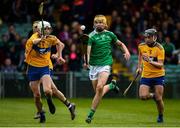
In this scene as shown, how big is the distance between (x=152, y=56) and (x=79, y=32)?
46.8 ft

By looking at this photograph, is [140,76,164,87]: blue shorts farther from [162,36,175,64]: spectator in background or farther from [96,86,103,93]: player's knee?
[162,36,175,64]: spectator in background

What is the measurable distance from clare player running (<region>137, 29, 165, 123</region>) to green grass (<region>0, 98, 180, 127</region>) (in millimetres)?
625

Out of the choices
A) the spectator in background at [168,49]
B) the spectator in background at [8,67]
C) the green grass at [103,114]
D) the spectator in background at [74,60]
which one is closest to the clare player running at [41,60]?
the green grass at [103,114]

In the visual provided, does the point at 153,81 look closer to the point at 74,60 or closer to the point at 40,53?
the point at 40,53

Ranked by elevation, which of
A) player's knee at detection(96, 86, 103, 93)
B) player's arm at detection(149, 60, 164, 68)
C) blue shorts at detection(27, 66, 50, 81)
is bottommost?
player's knee at detection(96, 86, 103, 93)

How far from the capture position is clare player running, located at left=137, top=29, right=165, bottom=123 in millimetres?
20609

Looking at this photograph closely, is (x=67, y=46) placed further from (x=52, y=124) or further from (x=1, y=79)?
(x=52, y=124)

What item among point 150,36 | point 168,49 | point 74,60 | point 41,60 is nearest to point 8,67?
point 74,60

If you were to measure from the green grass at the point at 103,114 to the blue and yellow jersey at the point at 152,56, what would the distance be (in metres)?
1.19

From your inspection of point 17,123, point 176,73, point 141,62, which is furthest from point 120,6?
point 17,123

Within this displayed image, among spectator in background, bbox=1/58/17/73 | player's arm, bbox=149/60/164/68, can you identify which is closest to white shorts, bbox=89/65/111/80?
player's arm, bbox=149/60/164/68

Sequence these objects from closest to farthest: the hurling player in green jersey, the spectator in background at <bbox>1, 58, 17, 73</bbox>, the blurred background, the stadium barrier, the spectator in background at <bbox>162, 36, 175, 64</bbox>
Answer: the hurling player in green jersey → the stadium barrier → the blurred background → the spectator in background at <bbox>1, 58, 17, 73</bbox> → the spectator in background at <bbox>162, 36, 175, 64</bbox>

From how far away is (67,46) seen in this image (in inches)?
1340

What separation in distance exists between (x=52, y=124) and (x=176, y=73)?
15.2 metres
